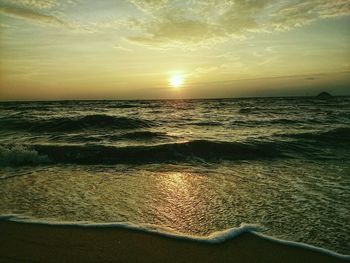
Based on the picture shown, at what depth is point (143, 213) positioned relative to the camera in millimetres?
4984

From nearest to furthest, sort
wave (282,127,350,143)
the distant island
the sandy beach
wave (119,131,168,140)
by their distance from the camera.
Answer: the sandy beach, wave (282,127,350,143), wave (119,131,168,140), the distant island

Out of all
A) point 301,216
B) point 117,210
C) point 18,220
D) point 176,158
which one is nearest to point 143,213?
point 117,210

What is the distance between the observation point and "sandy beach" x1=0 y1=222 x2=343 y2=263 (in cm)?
354

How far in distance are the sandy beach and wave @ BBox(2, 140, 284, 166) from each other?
5.35 metres

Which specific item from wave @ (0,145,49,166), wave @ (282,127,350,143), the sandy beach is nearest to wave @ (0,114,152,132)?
wave @ (0,145,49,166)

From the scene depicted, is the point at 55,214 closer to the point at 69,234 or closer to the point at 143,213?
the point at 69,234

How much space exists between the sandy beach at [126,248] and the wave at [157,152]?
211 inches

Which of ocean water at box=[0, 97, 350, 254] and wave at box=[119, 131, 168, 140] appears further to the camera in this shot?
wave at box=[119, 131, 168, 140]

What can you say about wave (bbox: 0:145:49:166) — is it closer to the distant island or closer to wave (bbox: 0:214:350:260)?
wave (bbox: 0:214:350:260)

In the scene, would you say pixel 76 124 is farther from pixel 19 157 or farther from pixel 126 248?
pixel 126 248

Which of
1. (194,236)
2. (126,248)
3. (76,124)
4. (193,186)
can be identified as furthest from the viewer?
(76,124)

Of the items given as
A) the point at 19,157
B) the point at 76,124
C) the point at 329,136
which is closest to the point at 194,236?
the point at 19,157

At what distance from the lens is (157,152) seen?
420 inches

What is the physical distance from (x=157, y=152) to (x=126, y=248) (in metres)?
6.94
